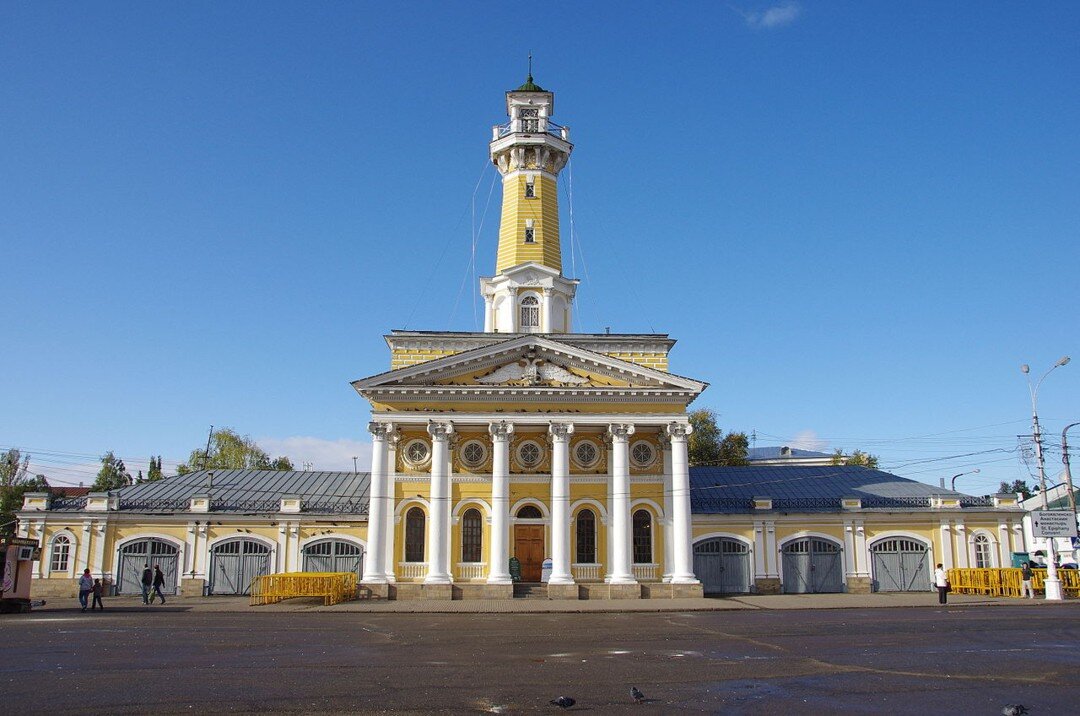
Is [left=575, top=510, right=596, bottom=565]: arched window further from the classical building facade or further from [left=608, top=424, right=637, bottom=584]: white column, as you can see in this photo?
[left=608, top=424, right=637, bottom=584]: white column

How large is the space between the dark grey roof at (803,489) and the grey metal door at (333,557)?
15012 millimetres

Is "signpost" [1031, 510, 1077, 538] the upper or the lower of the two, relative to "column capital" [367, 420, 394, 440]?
lower

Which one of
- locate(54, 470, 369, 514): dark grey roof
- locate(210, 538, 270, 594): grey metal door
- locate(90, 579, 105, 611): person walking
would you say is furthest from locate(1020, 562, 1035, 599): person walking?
locate(90, 579, 105, 611): person walking

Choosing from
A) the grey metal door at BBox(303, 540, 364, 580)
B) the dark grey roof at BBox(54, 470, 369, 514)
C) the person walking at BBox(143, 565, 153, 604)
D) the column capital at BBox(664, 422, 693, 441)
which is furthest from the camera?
the dark grey roof at BBox(54, 470, 369, 514)

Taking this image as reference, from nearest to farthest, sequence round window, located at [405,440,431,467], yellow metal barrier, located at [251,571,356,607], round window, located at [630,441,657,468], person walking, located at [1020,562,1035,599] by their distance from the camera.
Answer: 1. yellow metal barrier, located at [251,571,356,607]
2. person walking, located at [1020,562,1035,599]
3. round window, located at [405,440,431,467]
4. round window, located at [630,441,657,468]

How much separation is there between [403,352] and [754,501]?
55.7 feet

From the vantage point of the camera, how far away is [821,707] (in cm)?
1070

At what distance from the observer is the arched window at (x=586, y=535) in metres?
36.2

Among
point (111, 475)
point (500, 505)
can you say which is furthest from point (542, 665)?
point (111, 475)

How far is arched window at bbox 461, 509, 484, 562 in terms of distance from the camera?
117ft

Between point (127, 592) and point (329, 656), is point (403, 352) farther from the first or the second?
point (329, 656)

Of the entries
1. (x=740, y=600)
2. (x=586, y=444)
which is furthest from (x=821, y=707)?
(x=586, y=444)

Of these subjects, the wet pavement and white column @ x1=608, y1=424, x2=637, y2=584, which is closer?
the wet pavement

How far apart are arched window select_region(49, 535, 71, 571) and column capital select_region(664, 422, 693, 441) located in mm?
26232
